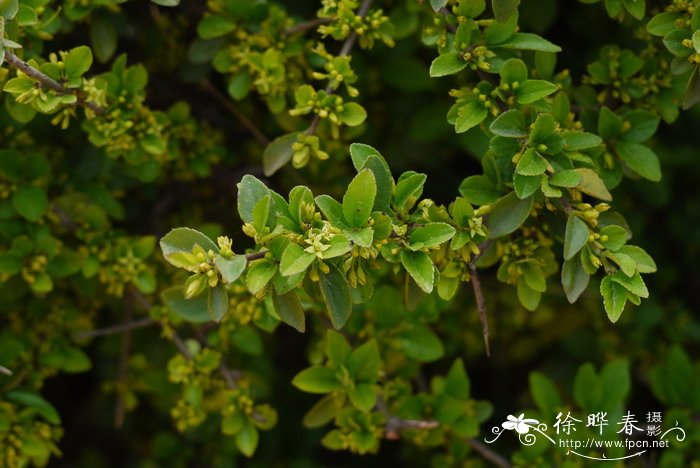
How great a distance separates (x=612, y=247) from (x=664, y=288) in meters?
1.34

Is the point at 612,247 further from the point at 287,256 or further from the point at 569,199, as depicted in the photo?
the point at 287,256

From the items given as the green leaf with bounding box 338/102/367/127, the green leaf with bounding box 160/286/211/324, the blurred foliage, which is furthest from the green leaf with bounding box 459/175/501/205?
the green leaf with bounding box 160/286/211/324

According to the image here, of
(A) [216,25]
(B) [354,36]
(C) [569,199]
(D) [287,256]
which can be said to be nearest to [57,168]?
(A) [216,25]

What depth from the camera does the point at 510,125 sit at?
1312 millimetres

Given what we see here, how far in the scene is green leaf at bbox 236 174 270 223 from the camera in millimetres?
1209

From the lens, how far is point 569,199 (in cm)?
138

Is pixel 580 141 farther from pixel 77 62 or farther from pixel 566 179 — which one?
pixel 77 62

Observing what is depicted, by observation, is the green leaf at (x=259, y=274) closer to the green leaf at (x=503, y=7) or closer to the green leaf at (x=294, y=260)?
the green leaf at (x=294, y=260)

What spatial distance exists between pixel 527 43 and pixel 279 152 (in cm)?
50

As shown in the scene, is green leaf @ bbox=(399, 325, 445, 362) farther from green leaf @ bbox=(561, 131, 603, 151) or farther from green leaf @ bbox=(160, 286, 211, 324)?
green leaf @ bbox=(561, 131, 603, 151)

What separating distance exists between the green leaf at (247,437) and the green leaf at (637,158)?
3.02 ft

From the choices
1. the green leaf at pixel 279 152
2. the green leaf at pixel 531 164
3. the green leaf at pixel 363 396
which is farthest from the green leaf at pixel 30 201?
the green leaf at pixel 531 164

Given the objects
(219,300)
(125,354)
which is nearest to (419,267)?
(219,300)

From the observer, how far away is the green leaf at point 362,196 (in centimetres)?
117
